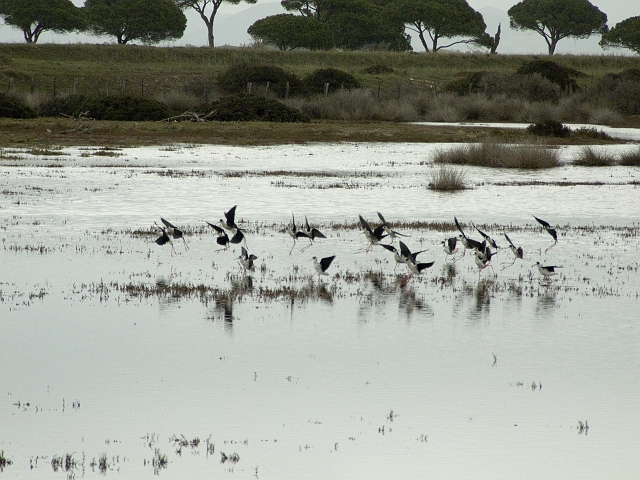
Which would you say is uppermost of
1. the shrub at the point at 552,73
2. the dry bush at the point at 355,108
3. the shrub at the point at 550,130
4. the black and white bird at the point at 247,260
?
the shrub at the point at 552,73

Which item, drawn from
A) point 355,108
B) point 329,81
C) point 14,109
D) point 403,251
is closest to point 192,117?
point 14,109

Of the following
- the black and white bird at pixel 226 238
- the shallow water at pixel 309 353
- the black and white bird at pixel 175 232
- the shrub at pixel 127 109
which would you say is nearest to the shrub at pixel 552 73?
the shrub at pixel 127 109

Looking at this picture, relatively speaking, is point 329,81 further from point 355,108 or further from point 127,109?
point 127,109

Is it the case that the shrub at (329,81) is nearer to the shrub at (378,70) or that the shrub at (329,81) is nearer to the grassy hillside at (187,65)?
the grassy hillside at (187,65)

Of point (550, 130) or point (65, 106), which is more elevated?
point (65, 106)

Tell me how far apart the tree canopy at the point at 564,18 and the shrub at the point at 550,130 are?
60172mm

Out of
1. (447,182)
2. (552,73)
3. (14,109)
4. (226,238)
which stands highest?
(552,73)

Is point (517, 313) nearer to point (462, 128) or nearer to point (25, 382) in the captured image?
point (25, 382)

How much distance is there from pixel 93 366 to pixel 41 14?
268 ft

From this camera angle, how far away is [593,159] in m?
33.4

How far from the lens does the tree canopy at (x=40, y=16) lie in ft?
273

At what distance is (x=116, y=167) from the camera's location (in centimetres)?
2870

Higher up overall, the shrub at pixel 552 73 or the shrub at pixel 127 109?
the shrub at pixel 552 73

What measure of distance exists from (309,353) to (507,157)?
2425 centimetres
